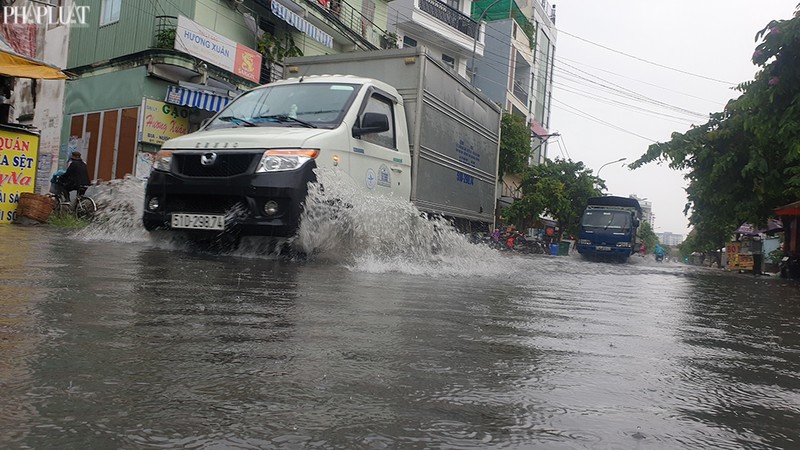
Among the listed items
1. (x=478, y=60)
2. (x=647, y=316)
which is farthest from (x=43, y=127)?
(x=478, y=60)

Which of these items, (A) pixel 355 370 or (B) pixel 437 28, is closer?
(A) pixel 355 370

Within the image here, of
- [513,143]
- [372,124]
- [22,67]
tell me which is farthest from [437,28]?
[372,124]

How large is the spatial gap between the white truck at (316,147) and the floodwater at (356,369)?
5.69 ft

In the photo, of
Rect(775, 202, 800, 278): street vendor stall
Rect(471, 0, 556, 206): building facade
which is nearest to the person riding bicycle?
Rect(775, 202, 800, 278): street vendor stall

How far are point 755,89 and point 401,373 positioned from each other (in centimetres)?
1293

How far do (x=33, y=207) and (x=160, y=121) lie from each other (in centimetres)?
758

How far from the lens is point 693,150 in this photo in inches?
719

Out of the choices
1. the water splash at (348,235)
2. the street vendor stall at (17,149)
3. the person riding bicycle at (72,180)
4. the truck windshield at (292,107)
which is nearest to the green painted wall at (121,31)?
the person riding bicycle at (72,180)

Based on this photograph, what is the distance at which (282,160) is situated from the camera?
6.00m

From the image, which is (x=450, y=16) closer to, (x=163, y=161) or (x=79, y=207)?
(x=79, y=207)

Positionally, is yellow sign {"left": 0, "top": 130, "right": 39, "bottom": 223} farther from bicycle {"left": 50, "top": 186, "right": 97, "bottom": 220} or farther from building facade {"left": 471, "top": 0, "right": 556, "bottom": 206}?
building facade {"left": 471, "top": 0, "right": 556, "bottom": 206}

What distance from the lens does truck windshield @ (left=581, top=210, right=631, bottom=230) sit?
84.1ft

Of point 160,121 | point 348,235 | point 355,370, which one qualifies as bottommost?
point 355,370

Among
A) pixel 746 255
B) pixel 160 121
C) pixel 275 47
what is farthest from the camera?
pixel 746 255
